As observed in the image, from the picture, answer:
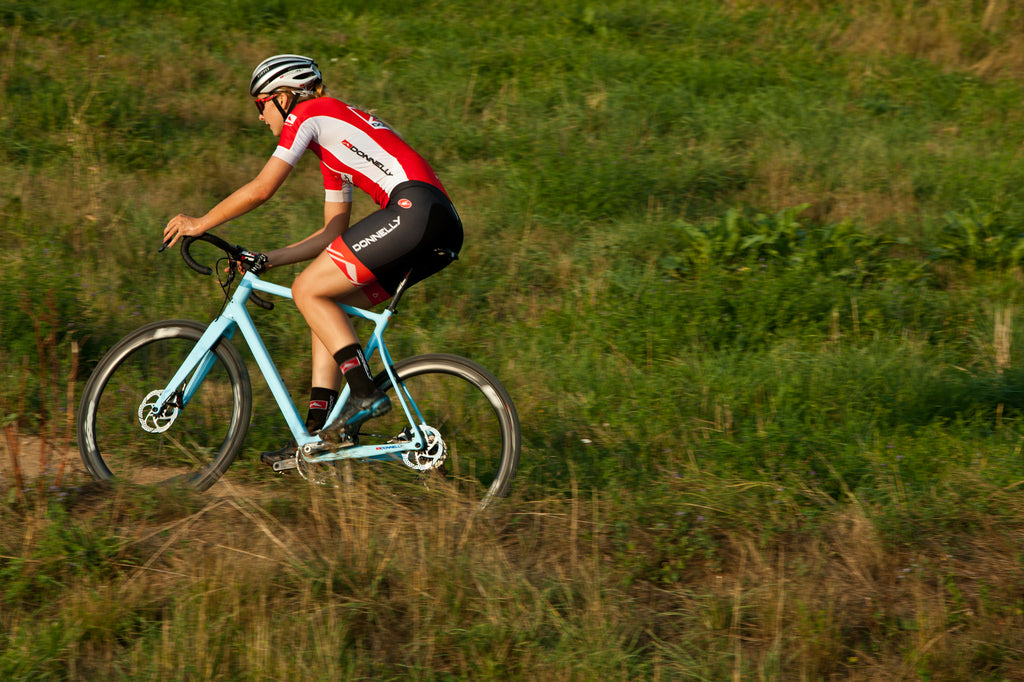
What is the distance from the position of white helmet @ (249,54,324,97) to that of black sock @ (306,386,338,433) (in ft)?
4.80

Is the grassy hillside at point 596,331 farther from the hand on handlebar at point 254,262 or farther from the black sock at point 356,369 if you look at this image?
the hand on handlebar at point 254,262

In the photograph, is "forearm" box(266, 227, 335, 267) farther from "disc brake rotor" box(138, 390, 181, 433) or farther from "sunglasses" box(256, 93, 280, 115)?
"disc brake rotor" box(138, 390, 181, 433)

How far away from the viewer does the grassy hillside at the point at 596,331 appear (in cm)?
362

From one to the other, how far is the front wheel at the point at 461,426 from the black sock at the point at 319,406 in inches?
8.9

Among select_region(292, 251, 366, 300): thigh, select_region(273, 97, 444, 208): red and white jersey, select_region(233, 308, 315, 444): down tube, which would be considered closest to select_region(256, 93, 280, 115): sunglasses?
select_region(273, 97, 444, 208): red and white jersey

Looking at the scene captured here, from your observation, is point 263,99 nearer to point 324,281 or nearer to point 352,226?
point 352,226

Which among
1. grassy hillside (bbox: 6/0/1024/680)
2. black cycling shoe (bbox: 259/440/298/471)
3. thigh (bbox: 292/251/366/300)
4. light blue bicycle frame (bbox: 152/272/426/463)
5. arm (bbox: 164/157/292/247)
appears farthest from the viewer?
black cycling shoe (bbox: 259/440/298/471)

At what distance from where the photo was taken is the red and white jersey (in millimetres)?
4215

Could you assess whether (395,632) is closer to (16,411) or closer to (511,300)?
(16,411)

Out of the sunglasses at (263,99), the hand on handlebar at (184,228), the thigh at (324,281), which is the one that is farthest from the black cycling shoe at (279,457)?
the sunglasses at (263,99)

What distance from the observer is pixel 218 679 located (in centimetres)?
324

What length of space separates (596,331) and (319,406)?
2287mm

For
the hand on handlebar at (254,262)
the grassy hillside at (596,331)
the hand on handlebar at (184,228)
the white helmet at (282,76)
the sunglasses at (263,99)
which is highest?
the white helmet at (282,76)

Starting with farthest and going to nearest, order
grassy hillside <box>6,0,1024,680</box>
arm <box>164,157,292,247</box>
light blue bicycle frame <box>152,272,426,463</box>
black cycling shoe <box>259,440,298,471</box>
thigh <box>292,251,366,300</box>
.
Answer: black cycling shoe <box>259,440,298,471</box>
light blue bicycle frame <box>152,272,426,463</box>
thigh <box>292,251,366,300</box>
arm <box>164,157,292,247</box>
grassy hillside <box>6,0,1024,680</box>
